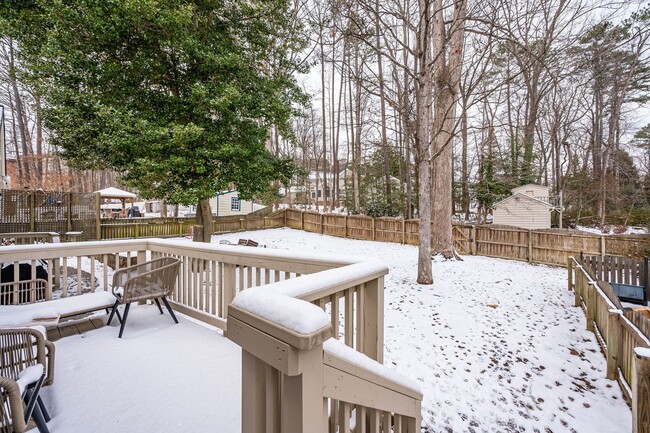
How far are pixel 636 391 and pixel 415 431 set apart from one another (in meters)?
2.27

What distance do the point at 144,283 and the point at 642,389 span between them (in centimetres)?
472

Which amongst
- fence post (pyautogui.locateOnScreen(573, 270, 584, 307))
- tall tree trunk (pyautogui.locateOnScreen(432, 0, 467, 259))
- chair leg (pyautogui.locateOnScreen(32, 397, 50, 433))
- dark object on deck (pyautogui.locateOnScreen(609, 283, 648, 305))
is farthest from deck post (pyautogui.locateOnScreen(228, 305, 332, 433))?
tall tree trunk (pyautogui.locateOnScreen(432, 0, 467, 259))

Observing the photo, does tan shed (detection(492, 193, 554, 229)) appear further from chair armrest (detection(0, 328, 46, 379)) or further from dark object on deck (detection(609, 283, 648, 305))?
chair armrest (detection(0, 328, 46, 379))

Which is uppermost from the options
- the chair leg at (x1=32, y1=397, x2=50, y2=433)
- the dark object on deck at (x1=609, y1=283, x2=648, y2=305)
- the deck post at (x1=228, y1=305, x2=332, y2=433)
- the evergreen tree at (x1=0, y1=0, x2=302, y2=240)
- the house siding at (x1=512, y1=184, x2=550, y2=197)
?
the evergreen tree at (x1=0, y1=0, x2=302, y2=240)

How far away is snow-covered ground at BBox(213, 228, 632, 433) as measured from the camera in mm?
3094

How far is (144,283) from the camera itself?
342 cm

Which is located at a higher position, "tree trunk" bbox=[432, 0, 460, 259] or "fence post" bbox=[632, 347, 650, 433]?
"tree trunk" bbox=[432, 0, 460, 259]

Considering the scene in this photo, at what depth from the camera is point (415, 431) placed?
65.6 inches

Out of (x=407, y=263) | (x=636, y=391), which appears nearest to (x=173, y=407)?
(x=636, y=391)

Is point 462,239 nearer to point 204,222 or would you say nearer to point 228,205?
point 204,222

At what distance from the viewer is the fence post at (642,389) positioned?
239cm

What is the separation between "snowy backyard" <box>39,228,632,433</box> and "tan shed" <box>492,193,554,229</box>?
37.9ft

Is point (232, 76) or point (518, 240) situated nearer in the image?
point (232, 76)

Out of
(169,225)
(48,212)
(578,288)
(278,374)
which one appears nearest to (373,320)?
(278,374)
